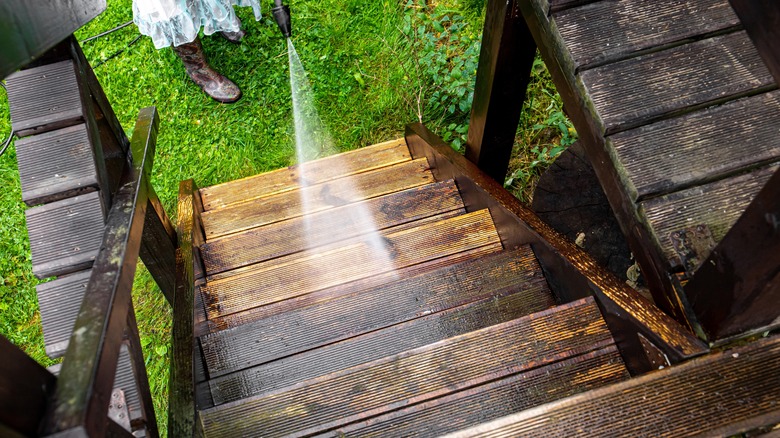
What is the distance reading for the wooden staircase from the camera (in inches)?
72.8

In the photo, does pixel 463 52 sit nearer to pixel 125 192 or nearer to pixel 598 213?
pixel 598 213

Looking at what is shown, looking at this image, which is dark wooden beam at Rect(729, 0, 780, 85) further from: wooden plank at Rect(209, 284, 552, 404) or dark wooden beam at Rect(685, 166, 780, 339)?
wooden plank at Rect(209, 284, 552, 404)

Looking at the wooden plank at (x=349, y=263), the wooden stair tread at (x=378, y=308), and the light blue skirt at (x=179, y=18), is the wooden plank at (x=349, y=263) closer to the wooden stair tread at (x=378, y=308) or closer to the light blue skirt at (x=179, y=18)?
the wooden stair tread at (x=378, y=308)

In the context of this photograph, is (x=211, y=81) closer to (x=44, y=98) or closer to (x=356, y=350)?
(x=44, y=98)

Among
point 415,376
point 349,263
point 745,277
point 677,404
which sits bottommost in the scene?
point 349,263

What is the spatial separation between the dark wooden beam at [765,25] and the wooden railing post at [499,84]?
134cm

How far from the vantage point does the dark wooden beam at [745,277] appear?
4.33ft

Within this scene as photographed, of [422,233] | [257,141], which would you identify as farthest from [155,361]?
[422,233]

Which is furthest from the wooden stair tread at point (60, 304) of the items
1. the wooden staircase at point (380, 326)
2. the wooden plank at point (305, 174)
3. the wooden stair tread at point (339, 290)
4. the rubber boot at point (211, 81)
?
the rubber boot at point (211, 81)

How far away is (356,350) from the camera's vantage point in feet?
6.95

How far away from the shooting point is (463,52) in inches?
190

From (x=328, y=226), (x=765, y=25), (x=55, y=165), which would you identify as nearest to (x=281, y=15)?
(x=328, y=226)

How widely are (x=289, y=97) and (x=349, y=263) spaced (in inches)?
98.2

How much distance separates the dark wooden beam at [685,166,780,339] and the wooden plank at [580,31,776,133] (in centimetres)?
53
